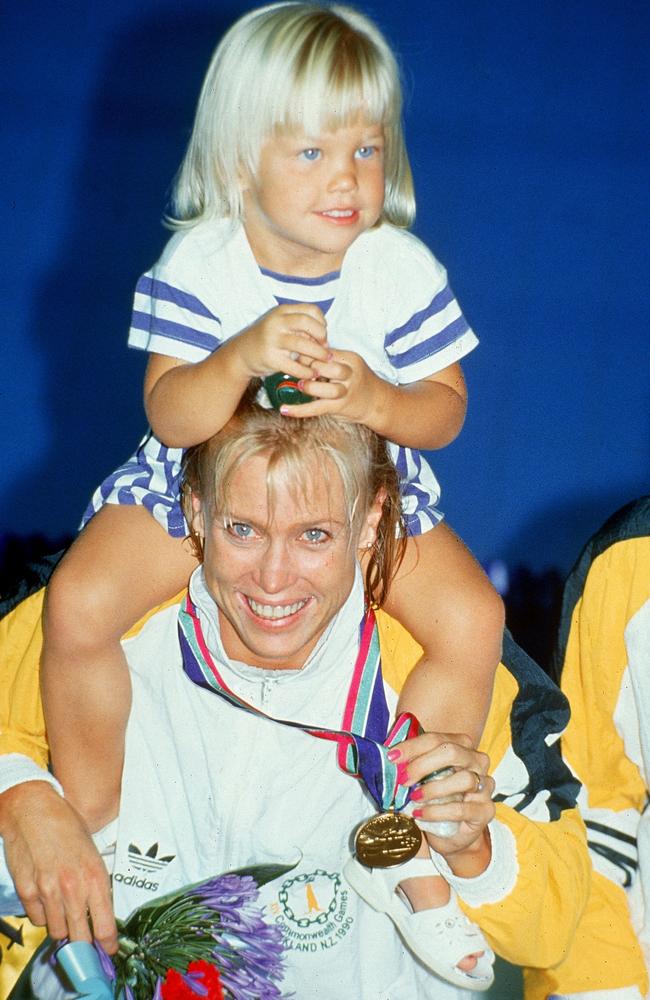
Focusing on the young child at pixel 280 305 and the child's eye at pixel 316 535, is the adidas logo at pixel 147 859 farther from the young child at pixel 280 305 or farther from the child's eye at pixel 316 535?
the child's eye at pixel 316 535

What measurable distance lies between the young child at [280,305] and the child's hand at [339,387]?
1 centimetres

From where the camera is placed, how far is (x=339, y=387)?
125 cm

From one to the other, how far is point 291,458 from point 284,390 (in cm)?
8

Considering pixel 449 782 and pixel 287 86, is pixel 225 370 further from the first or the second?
pixel 449 782

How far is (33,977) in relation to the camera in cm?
144

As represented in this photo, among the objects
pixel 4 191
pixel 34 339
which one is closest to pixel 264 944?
pixel 34 339

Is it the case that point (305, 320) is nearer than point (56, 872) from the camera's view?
Yes

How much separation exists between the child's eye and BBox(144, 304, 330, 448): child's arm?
0.13 metres

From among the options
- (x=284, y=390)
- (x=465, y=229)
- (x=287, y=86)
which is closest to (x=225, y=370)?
(x=284, y=390)

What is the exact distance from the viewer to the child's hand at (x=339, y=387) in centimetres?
124

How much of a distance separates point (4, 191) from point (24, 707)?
202 centimetres

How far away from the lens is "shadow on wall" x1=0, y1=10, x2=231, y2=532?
307cm

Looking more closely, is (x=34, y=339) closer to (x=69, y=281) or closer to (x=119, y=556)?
(x=69, y=281)

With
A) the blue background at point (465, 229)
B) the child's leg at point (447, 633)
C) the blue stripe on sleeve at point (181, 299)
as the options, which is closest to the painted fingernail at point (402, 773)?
the child's leg at point (447, 633)
